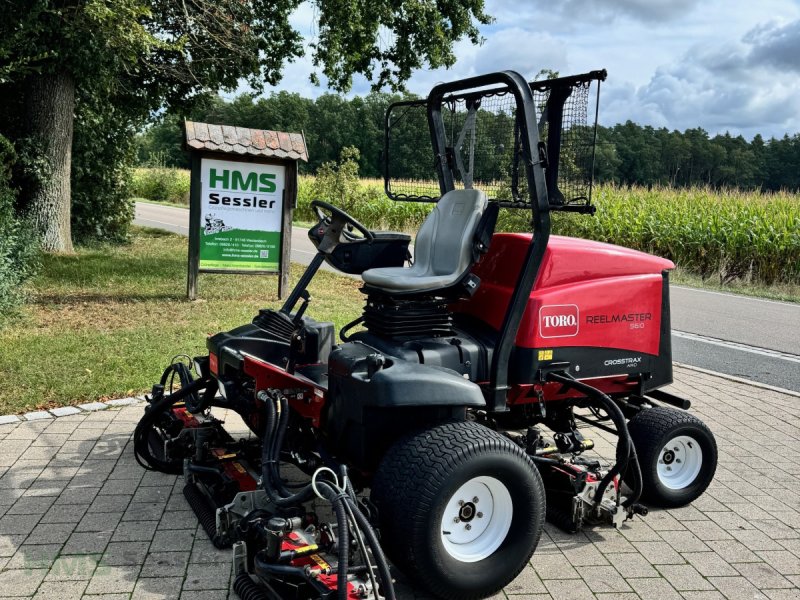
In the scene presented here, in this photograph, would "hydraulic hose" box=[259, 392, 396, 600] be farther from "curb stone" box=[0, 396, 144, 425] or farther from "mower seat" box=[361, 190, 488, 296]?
"curb stone" box=[0, 396, 144, 425]

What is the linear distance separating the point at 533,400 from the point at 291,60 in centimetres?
1129

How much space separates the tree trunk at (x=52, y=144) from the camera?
11.4 metres

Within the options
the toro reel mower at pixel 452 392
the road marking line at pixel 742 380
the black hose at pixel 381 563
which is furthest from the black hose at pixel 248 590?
the road marking line at pixel 742 380

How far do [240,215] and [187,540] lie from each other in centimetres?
669

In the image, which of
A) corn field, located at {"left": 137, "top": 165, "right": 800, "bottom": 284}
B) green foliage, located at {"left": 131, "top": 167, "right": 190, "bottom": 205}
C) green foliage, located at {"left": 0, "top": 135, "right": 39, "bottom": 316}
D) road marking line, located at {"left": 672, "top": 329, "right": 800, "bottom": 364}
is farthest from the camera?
green foliage, located at {"left": 131, "top": 167, "right": 190, "bottom": 205}

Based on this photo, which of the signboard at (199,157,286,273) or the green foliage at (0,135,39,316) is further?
the signboard at (199,157,286,273)

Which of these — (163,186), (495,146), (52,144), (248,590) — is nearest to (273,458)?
(248,590)

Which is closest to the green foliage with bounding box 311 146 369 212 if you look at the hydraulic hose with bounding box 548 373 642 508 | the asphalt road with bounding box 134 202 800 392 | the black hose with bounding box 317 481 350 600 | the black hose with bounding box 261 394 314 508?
the asphalt road with bounding box 134 202 800 392

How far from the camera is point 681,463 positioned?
4262mm

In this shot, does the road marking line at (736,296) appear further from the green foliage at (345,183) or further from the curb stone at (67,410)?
the green foliage at (345,183)

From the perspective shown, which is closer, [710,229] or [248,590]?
[248,590]

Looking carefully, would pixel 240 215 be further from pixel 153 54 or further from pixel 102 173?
pixel 102 173

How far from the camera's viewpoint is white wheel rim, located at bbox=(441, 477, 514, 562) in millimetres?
3193

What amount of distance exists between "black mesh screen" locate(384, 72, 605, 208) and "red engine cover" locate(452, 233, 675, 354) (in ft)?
1.12
